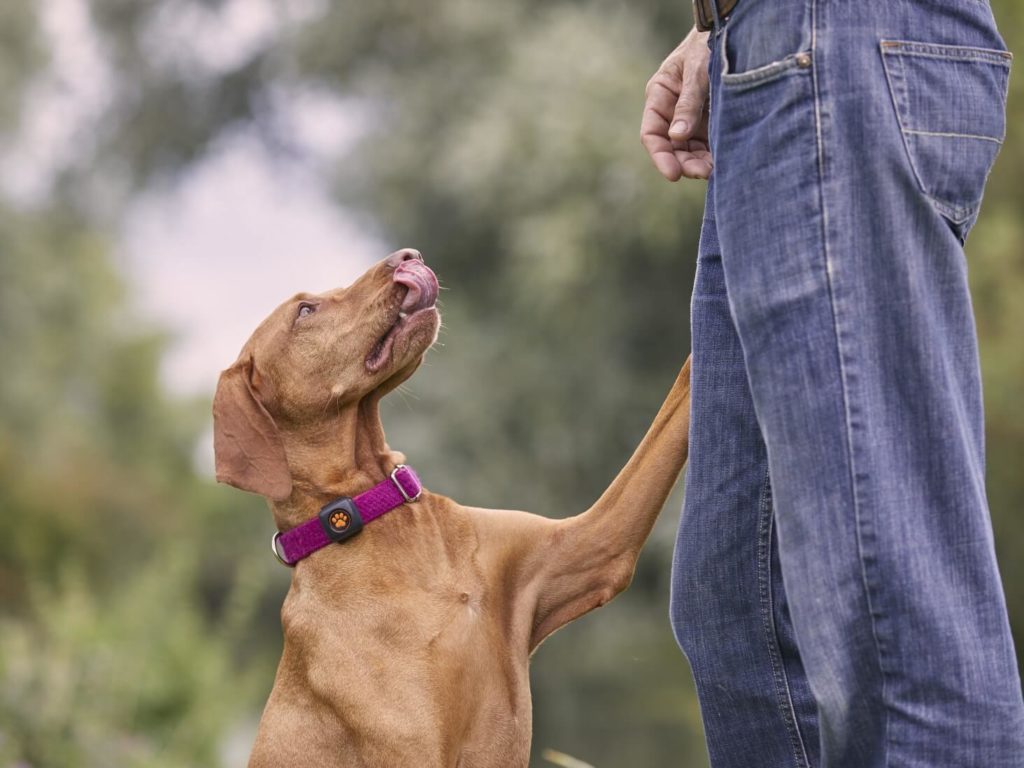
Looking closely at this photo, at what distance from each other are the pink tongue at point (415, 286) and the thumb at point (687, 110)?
42.6 inches

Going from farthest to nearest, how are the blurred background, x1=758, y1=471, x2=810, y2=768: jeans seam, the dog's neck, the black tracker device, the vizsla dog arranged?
the blurred background, the dog's neck, the black tracker device, the vizsla dog, x1=758, y1=471, x2=810, y2=768: jeans seam

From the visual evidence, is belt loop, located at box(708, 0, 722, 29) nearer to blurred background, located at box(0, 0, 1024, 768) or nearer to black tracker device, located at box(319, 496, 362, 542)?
black tracker device, located at box(319, 496, 362, 542)

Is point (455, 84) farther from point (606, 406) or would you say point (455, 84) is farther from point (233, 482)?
point (233, 482)

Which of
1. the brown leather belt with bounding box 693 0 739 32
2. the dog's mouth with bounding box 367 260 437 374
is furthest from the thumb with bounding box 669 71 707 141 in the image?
the dog's mouth with bounding box 367 260 437 374

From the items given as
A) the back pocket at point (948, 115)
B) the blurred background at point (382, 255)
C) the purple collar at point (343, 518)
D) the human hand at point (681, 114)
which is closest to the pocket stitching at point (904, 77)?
the back pocket at point (948, 115)

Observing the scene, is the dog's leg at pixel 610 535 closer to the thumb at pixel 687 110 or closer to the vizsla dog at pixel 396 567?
the vizsla dog at pixel 396 567

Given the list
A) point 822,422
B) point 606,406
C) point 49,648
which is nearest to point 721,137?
point 822,422

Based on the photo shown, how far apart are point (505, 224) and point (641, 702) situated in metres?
4.75

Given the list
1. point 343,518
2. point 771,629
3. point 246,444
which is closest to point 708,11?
point 771,629

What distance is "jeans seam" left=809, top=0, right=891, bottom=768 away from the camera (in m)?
1.87

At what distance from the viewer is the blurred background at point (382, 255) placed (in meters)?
9.42

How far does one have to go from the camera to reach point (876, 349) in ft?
6.26

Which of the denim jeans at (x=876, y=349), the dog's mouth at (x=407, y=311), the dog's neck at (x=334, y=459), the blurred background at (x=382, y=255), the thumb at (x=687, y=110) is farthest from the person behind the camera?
the blurred background at (x=382, y=255)

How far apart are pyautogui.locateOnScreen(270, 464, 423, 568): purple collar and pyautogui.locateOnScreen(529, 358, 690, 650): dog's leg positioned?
37 cm
